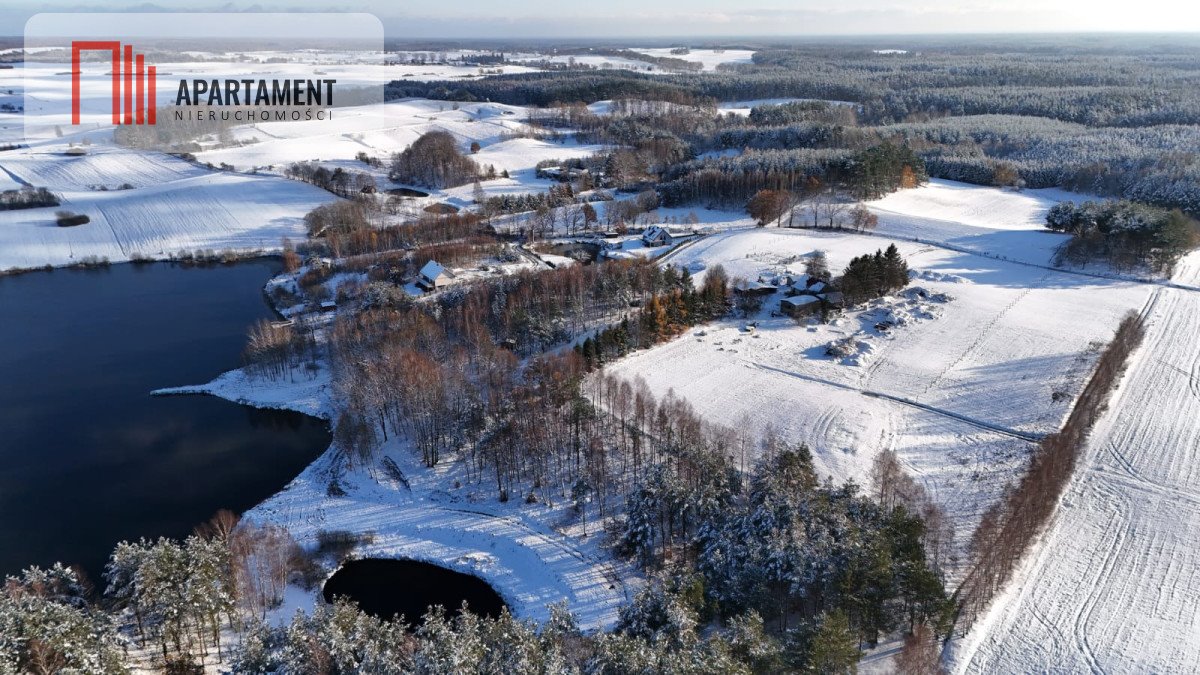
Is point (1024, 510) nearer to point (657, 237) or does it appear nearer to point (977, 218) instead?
point (657, 237)

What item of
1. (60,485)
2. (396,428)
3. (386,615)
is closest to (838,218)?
(396,428)

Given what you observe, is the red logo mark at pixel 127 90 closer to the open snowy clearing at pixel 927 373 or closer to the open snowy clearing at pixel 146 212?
the open snowy clearing at pixel 146 212

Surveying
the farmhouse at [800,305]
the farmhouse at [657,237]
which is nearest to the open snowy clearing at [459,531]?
the farmhouse at [800,305]

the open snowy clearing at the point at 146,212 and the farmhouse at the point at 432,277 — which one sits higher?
the open snowy clearing at the point at 146,212

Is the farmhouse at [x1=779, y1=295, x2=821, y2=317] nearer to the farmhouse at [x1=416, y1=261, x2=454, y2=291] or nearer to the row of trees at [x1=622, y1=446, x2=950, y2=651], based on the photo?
the row of trees at [x1=622, y1=446, x2=950, y2=651]

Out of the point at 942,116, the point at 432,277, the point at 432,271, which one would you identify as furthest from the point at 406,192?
the point at 942,116

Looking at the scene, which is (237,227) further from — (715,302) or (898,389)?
(898,389)

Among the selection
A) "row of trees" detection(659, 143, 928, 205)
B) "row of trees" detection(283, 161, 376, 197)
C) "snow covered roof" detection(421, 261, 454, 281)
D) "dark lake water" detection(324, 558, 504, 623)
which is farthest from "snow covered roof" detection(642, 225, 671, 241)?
"dark lake water" detection(324, 558, 504, 623)
